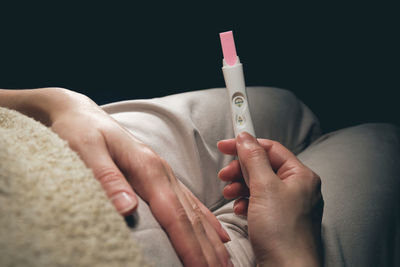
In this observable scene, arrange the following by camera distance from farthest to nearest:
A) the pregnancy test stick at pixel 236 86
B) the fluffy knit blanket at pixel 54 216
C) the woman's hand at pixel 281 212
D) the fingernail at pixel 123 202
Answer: the pregnancy test stick at pixel 236 86 → the woman's hand at pixel 281 212 → the fingernail at pixel 123 202 → the fluffy knit blanket at pixel 54 216

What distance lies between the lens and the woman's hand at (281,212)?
42 centimetres

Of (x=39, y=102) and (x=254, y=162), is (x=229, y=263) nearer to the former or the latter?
(x=254, y=162)

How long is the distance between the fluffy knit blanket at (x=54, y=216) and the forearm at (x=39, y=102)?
0.57ft

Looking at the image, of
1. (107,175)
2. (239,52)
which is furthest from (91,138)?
(239,52)

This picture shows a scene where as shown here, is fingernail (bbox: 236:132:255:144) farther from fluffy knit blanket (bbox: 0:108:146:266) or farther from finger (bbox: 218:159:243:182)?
fluffy knit blanket (bbox: 0:108:146:266)

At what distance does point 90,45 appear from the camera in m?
0.99

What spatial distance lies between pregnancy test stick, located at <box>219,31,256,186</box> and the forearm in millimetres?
288

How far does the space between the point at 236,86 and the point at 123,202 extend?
31 centimetres

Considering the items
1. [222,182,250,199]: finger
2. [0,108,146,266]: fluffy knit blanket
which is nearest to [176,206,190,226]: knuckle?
[0,108,146,266]: fluffy knit blanket

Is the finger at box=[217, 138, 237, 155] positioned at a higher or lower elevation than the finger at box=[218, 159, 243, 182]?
higher

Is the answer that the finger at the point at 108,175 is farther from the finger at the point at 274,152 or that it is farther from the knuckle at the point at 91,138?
the finger at the point at 274,152

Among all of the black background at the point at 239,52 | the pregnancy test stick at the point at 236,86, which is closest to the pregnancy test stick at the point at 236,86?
the pregnancy test stick at the point at 236,86

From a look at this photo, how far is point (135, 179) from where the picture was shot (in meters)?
→ 0.39

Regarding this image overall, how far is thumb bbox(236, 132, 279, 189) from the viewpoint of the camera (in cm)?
45
